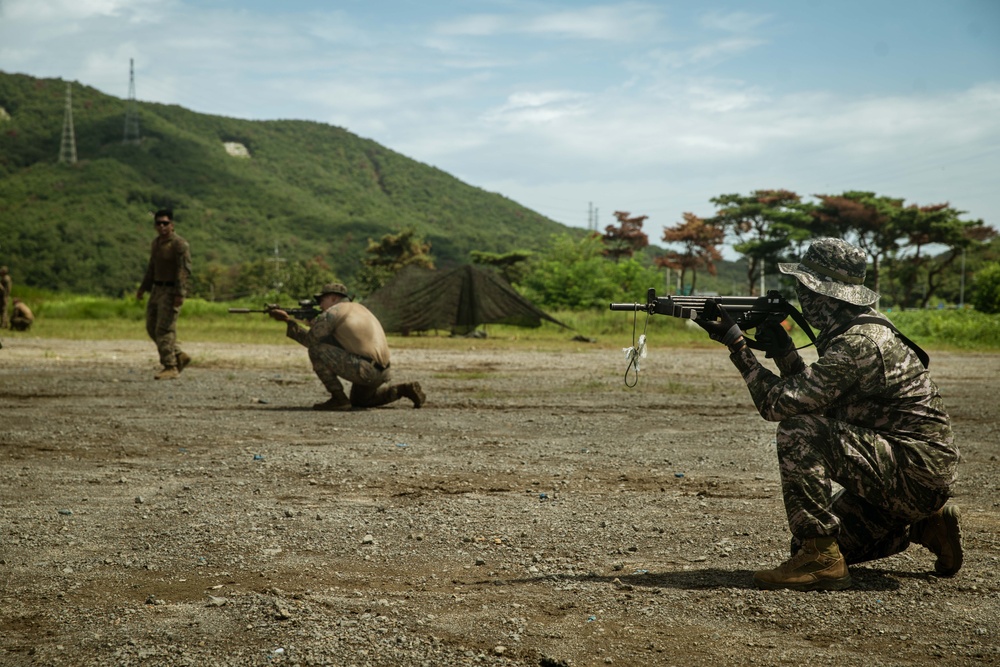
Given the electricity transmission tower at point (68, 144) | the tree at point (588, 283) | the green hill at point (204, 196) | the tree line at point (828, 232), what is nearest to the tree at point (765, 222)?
the tree line at point (828, 232)

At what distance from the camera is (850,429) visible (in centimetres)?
413

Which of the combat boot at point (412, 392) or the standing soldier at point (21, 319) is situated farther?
the standing soldier at point (21, 319)

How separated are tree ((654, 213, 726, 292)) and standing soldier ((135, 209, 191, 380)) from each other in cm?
5634

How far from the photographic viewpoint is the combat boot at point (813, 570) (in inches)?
162

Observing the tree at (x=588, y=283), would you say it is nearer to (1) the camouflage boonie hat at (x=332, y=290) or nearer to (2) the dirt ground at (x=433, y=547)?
(1) the camouflage boonie hat at (x=332, y=290)

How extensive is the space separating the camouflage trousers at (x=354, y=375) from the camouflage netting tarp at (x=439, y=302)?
577 inches

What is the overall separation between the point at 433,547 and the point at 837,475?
2.05 m

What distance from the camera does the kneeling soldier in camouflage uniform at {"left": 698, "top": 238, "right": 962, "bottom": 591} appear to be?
4094 mm

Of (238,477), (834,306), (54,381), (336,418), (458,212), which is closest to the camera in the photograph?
(834,306)

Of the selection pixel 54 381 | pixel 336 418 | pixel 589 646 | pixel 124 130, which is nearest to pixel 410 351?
pixel 54 381

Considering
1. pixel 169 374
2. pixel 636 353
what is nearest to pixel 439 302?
pixel 169 374

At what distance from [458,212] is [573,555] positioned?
459 feet

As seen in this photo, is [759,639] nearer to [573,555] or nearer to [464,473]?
[573,555]

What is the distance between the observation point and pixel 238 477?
21.7 ft
